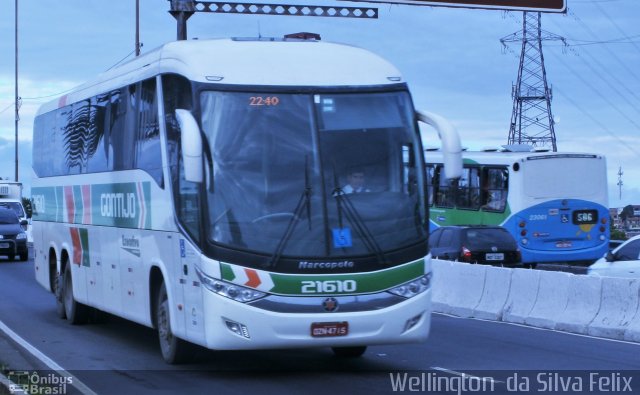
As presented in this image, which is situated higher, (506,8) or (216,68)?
(506,8)

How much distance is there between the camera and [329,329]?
11.3 metres

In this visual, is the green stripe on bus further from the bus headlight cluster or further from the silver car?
the silver car

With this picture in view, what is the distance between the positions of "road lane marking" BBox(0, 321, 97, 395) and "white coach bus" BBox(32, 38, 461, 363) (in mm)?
1222

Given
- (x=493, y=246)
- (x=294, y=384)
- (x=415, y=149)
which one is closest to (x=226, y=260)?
(x=294, y=384)

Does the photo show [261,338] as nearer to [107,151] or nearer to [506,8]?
[107,151]

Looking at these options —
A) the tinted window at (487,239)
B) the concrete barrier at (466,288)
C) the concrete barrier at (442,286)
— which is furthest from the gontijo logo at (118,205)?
the tinted window at (487,239)

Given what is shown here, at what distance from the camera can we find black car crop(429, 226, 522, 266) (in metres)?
26.2

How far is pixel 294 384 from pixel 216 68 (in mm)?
3362

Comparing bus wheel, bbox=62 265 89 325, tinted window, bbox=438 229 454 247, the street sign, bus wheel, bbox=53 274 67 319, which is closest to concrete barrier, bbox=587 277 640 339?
the street sign

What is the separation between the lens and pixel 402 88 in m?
12.3

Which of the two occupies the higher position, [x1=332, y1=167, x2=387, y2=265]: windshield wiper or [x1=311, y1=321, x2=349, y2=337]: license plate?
[x1=332, y1=167, x2=387, y2=265]: windshield wiper

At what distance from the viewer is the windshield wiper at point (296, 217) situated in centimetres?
1128

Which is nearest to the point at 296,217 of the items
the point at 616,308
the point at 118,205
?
the point at 118,205

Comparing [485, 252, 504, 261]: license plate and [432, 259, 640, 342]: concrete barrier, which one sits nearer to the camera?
[432, 259, 640, 342]: concrete barrier
